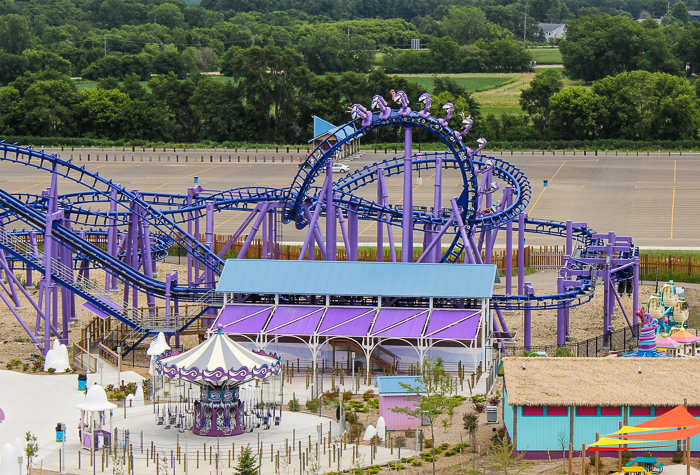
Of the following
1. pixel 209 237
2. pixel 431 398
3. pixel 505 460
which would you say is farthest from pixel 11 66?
pixel 505 460

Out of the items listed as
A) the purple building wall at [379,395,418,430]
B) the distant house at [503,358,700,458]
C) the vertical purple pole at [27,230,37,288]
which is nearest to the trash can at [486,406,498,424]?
the distant house at [503,358,700,458]

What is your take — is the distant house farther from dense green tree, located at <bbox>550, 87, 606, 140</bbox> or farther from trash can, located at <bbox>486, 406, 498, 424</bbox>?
dense green tree, located at <bbox>550, 87, 606, 140</bbox>

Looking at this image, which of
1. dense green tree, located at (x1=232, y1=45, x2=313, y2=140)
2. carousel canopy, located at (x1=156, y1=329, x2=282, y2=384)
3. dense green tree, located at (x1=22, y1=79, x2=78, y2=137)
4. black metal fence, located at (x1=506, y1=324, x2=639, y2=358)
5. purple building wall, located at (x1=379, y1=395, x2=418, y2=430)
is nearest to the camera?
carousel canopy, located at (x1=156, y1=329, x2=282, y2=384)

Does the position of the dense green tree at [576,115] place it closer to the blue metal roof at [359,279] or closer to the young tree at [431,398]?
the blue metal roof at [359,279]

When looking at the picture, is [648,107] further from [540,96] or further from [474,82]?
[474,82]

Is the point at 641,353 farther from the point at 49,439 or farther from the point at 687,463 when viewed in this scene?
the point at 49,439

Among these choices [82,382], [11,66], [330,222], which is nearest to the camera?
[82,382]
